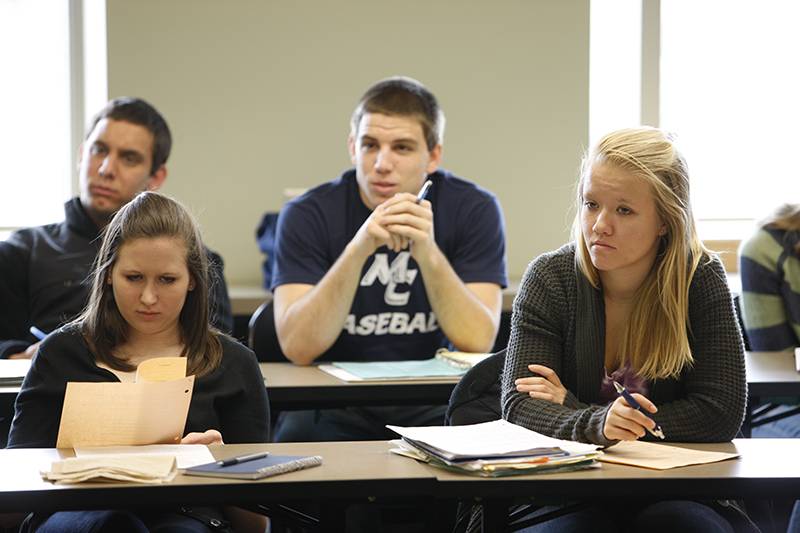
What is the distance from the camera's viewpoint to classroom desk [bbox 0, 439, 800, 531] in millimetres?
1576

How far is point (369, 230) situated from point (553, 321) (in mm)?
900

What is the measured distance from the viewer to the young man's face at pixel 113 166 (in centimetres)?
329

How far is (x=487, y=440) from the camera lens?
5.92ft

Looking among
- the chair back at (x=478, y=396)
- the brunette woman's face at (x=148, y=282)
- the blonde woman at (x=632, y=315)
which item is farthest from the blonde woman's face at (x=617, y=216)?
the brunette woman's face at (x=148, y=282)

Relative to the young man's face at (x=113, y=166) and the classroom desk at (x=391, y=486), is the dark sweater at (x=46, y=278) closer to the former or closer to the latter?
the young man's face at (x=113, y=166)

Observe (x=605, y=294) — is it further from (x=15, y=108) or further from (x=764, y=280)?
(x=15, y=108)

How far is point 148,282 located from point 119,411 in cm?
42

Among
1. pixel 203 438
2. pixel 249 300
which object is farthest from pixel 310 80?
pixel 203 438

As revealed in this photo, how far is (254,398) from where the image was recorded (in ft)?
7.34

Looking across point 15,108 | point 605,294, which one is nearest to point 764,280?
point 605,294

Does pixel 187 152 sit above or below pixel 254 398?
above

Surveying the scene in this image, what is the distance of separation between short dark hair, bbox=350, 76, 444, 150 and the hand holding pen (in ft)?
5.23

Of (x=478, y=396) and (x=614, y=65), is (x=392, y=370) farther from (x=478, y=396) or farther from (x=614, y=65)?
(x=614, y=65)

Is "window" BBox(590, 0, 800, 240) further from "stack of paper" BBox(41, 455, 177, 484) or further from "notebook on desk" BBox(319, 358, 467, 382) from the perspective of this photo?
"stack of paper" BBox(41, 455, 177, 484)
